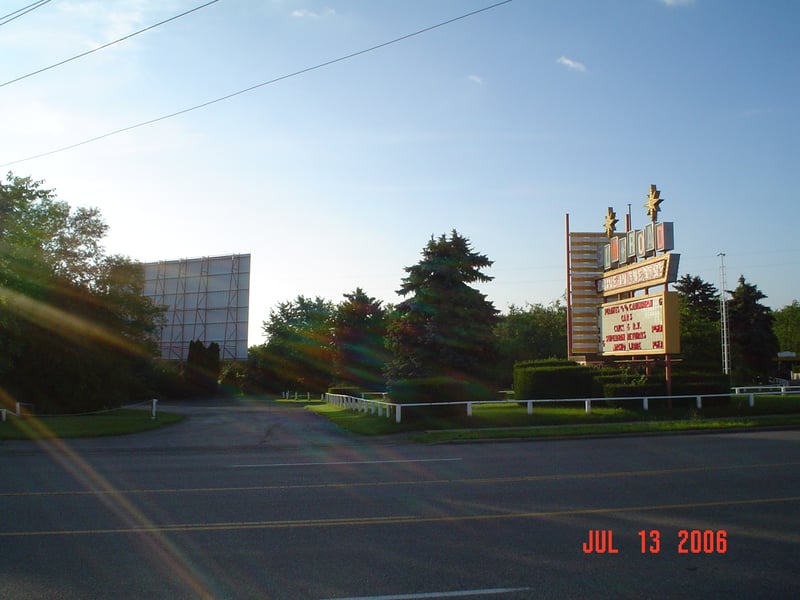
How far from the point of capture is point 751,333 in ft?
237

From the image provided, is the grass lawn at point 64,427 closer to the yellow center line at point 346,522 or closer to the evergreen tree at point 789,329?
the yellow center line at point 346,522

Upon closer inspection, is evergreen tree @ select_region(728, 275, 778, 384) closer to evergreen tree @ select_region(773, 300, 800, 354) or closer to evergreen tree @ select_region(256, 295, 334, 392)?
evergreen tree @ select_region(773, 300, 800, 354)

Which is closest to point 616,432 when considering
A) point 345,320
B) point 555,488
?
point 555,488

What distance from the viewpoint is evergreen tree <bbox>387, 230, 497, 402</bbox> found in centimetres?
2861

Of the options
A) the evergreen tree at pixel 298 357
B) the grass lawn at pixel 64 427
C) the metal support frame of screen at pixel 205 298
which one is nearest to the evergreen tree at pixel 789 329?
the evergreen tree at pixel 298 357

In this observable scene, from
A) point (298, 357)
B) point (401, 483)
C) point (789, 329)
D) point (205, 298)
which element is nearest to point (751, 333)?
point (789, 329)

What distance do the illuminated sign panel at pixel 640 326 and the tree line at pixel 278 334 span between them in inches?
184

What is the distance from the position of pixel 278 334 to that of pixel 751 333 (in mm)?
51941

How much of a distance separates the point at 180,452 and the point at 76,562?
11914 mm

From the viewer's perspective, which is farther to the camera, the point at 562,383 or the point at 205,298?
the point at 205,298

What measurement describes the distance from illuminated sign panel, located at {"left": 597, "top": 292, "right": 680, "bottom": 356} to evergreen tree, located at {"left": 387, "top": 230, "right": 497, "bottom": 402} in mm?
4652

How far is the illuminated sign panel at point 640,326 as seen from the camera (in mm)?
24391

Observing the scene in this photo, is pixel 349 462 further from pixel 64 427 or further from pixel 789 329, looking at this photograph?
pixel 789 329

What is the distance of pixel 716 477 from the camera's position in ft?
37.0
